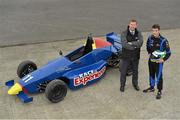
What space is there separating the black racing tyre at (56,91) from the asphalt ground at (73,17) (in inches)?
199

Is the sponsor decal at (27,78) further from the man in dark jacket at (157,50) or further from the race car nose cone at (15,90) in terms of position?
the man in dark jacket at (157,50)

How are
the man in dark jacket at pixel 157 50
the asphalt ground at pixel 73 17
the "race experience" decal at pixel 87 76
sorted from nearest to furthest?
1. the man in dark jacket at pixel 157 50
2. the "race experience" decal at pixel 87 76
3. the asphalt ground at pixel 73 17

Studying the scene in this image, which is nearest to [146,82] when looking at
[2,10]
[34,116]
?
[34,116]

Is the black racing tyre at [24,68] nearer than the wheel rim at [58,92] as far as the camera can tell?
No

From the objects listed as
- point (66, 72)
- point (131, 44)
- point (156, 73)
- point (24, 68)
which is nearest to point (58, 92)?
point (66, 72)

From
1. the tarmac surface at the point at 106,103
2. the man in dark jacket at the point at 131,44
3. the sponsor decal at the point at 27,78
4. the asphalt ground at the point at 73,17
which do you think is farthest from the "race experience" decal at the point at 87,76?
the asphalt ground at the point at 73,17

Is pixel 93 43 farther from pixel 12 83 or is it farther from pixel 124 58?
pixel 12 83

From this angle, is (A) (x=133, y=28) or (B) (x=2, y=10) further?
(B) (x=2, y=10)

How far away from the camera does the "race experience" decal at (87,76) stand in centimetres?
990

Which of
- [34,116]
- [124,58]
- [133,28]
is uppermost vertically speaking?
[133,28]

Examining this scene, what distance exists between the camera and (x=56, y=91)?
9266 millimetres

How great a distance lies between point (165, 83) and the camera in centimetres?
1035

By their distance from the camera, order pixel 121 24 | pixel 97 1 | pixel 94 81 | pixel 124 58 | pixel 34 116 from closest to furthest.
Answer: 1. pixel 34 116
2. pixel 124 58
3. pixel 94 81
4. pixel 121 24
5. pixel 97 1

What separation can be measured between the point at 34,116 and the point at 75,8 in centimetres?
1031
